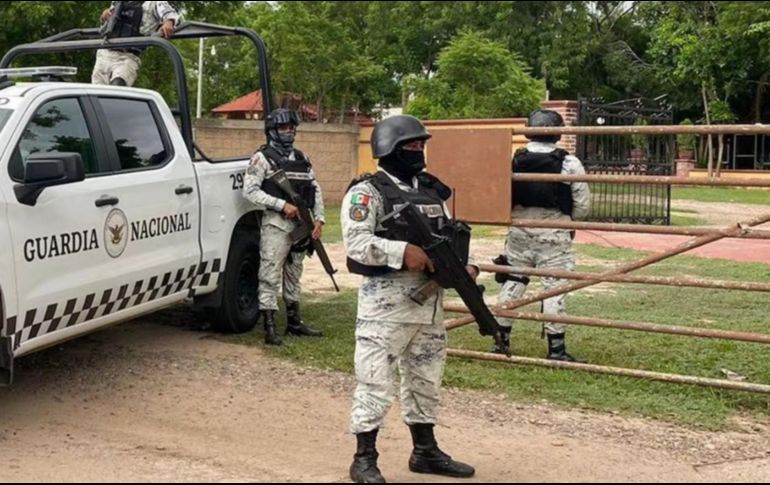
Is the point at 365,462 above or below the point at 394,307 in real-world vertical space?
below

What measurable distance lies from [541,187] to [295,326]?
229 centimetres

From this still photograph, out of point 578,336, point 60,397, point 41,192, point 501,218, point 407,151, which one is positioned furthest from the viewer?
point 578,336

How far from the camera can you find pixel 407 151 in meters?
4.24

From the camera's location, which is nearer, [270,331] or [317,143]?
[270,331]

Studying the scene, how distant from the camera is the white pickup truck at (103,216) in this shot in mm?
4828

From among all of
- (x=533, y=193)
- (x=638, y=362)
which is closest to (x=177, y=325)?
(x=533, y=193)

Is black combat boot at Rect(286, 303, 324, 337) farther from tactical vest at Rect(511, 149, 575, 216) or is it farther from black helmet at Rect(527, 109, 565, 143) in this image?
black helmet at Rect(527, 109, 565, 143)

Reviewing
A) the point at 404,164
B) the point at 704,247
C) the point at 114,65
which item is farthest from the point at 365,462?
the point at 704,247

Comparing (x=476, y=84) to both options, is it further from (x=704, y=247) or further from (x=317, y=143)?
(x=704, y=247)

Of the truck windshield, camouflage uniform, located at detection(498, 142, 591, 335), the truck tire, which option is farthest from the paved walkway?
the truck windshield

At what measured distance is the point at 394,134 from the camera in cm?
421

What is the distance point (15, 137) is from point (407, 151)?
2.24 metres

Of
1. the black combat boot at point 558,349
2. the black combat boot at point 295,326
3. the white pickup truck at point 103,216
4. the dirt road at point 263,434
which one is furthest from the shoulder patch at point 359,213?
the black combat boot at point 295,326

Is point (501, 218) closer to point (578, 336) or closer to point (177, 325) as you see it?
point (578, 336)
